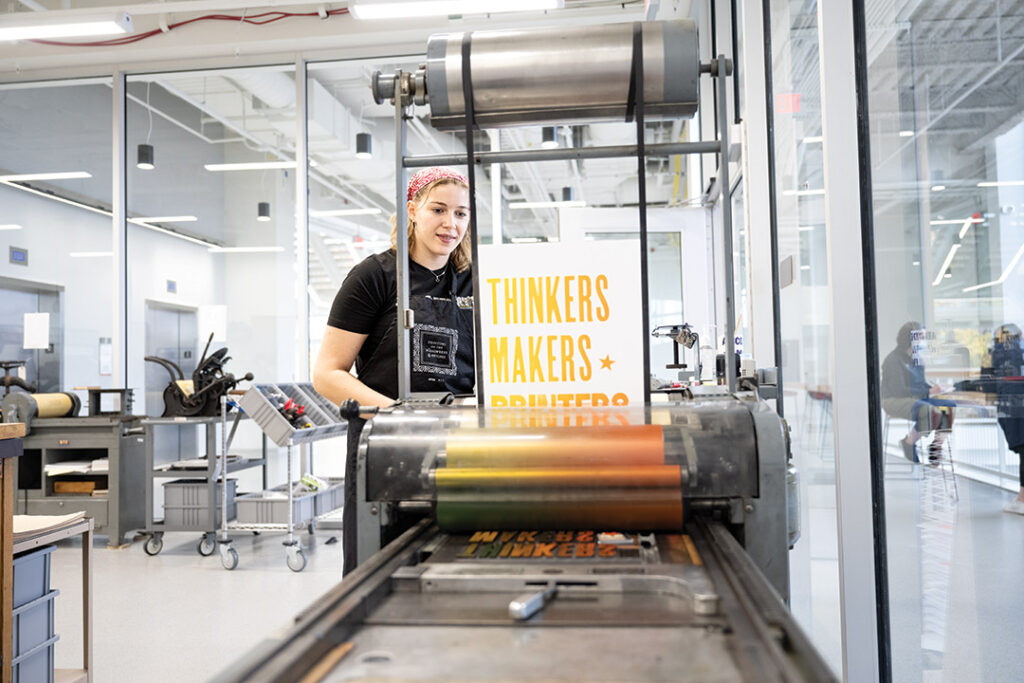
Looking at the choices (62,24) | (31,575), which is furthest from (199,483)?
(62,24)

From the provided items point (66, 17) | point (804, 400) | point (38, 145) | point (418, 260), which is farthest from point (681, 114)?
point (38, 145)

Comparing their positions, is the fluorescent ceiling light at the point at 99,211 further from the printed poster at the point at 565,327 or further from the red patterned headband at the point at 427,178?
the printed poster at the point at 565,327

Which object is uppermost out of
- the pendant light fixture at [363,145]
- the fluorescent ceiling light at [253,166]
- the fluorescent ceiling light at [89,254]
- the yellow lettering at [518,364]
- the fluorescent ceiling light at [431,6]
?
the fluorescent ceiling light at [431,6]

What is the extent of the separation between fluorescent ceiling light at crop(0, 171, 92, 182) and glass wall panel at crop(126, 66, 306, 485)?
1.39ft

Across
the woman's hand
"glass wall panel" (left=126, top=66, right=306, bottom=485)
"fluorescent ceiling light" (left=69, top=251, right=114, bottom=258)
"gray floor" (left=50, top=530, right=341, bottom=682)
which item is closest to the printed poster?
the woman's hand

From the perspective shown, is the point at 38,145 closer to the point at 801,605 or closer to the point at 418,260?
the point at 418,260

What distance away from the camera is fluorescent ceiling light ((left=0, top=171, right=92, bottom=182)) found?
6301mm

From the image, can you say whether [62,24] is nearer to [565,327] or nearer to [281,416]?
[281,416]

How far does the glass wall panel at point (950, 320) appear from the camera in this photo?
1382 mm

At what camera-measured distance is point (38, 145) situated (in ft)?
20.9

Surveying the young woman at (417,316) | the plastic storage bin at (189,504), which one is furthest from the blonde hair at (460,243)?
the plastic storage bin at (189,504)

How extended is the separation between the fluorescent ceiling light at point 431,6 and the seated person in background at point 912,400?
326cm

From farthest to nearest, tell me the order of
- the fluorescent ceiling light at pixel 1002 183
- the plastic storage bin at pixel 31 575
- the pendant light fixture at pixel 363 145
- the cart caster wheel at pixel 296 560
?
the pendant light fixture at pixel 363 145 < the cart caster wheel at pixel 296 560 < the plastic storage bin at pixel 31 575 < the fluorescent ceiling light at pixel 1002 183

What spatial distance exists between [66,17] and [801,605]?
515cm
